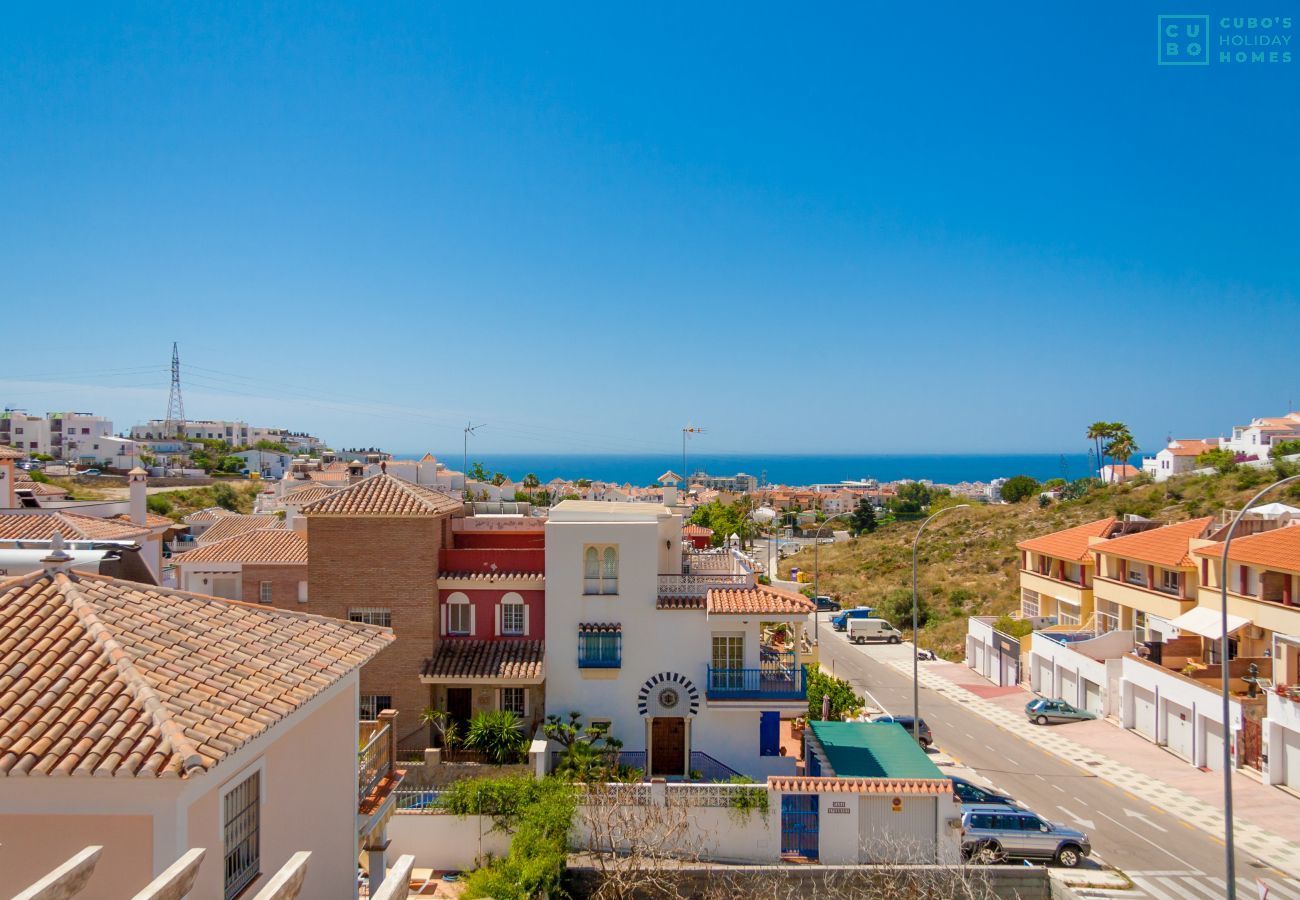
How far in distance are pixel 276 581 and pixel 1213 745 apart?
32083mm

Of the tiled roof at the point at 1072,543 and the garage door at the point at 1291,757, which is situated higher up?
the tiled roof at the point at 1072,543

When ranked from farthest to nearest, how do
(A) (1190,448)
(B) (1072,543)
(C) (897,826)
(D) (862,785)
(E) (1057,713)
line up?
(A) (1190,448), (B) (1072,543), (E) (1057,713), (D) (862,785), (C) (897,826)

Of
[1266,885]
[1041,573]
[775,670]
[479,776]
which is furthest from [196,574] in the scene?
[1041,573]

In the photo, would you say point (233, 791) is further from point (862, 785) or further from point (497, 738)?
point (497, 738)

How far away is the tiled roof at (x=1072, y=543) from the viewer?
42.8 m

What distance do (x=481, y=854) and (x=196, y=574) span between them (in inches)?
752

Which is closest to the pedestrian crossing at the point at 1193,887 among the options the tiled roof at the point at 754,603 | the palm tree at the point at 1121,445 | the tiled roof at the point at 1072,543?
the tiled roof at the point at 754,603

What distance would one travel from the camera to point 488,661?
25.8 m

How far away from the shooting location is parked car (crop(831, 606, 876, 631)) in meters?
58.8

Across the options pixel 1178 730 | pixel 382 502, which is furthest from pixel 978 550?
pixel 382 502

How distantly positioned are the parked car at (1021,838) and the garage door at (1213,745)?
10.6 m

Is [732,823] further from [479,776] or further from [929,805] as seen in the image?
[479,776]

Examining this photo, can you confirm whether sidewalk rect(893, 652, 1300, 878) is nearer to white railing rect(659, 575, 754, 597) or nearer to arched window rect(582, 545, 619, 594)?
white railing rect(659, 575, 754, 597)

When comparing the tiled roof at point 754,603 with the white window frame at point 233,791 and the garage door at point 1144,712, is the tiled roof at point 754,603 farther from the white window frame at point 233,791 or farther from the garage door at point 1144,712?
the white window frame at point 233,791
